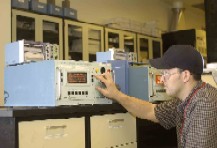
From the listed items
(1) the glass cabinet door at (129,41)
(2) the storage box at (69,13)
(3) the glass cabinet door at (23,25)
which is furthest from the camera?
(1) the glass cabinet door at (129,41)

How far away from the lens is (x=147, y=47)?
5.55m

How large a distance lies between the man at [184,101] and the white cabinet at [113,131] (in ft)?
0.23

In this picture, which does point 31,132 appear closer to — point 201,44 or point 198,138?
point 198,138

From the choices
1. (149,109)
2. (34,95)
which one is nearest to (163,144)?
(149,109)

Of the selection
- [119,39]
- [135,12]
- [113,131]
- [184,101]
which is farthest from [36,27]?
[184,101]

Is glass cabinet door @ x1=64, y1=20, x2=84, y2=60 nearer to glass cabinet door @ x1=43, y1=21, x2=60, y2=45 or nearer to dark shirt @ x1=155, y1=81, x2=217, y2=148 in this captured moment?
glass cabinet door @ x1=43, y1=21, x2=60, y2=45

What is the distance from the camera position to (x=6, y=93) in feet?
5.77

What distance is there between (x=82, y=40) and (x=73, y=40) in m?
0.12

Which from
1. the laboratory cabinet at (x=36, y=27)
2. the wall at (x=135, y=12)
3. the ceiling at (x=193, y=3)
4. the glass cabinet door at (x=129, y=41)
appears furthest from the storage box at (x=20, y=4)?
the ceiling at (x=193, y=3)

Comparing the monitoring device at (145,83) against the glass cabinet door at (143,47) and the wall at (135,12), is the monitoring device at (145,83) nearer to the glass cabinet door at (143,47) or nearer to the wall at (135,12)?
the wall at (135,12)

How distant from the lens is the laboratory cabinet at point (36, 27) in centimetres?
366

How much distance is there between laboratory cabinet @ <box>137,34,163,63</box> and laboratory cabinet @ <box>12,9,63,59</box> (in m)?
1.63

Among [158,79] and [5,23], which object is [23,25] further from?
[158,79]

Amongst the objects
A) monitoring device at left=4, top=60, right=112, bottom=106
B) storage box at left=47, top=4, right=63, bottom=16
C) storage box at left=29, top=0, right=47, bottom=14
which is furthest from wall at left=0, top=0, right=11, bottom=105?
monitoring device at left=4, top=60, right=112, bottom=106
